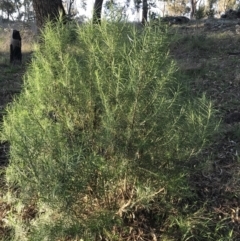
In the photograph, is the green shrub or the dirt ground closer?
the green shrub

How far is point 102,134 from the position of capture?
2.29 metres

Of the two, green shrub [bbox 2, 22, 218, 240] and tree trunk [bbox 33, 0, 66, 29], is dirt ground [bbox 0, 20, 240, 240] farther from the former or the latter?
tree trunk [bbox 33, 0, 66, 29]

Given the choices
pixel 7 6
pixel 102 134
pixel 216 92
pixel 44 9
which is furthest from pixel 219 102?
pixel 7 6

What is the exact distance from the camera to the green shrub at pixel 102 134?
2.14 metres

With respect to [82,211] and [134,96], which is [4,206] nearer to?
[82,211]

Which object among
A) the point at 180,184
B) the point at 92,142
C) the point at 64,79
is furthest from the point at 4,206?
the point at 180,184

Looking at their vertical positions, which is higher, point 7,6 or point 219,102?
point 7,6

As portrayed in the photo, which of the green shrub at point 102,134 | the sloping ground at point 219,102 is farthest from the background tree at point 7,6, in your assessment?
the green shrub at point 102,134

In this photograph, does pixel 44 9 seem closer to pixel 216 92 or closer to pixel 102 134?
pixel 216 92

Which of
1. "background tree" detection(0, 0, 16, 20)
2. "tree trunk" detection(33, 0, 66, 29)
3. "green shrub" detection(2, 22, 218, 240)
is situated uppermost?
"background tree" detection(0, 0, 16, 20)

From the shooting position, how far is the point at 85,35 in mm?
2463

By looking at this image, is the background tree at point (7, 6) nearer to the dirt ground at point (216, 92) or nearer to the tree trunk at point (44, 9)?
the dirt ground at point (216, 92)

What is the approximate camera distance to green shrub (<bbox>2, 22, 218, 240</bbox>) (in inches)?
84.1

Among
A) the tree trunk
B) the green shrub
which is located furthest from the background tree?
the green shrub
